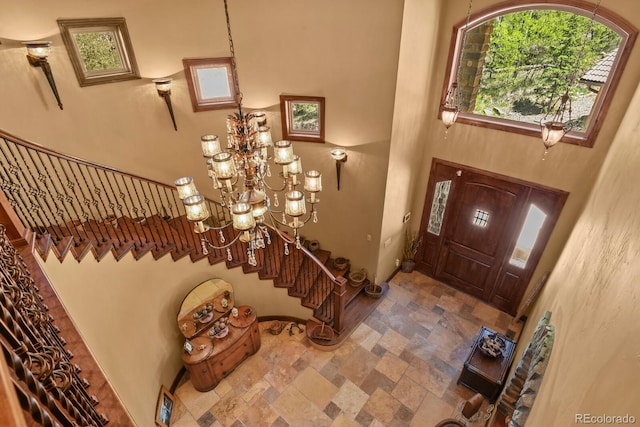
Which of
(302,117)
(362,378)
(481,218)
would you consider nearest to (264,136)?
(302,117)

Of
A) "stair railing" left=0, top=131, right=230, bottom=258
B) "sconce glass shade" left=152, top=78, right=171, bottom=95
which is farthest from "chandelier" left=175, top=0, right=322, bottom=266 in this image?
"sconce glass shade" left=152, top=78, right=171, bottom=95

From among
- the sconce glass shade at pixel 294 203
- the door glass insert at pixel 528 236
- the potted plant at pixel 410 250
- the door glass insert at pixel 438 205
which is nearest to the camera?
the sconce glass shade at pixel 294 203

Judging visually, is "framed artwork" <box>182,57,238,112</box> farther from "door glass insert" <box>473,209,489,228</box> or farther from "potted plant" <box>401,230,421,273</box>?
"door glass insert" <box>473,209,489,228</box>

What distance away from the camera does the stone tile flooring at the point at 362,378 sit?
4.57m

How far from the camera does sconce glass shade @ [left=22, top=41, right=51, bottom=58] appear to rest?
402 centimetres

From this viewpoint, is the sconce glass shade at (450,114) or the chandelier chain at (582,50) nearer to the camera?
the chandelier chain at (582,50)

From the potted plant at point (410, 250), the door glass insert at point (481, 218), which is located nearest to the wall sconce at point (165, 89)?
the potted plant at point (410, 250)

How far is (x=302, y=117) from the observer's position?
5.51 meters

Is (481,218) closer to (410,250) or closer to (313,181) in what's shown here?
(410,250)

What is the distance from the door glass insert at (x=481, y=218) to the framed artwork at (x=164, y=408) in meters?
5.61

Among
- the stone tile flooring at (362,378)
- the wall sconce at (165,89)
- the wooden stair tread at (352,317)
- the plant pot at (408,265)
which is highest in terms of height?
the wall sconce at (165,89)

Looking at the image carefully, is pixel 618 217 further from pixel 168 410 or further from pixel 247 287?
A: pixel 168 410

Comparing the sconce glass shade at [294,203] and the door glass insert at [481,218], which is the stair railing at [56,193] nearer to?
the sconce glass shade at [294,203]

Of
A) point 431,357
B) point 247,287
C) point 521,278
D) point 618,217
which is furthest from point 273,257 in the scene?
point 618,217
